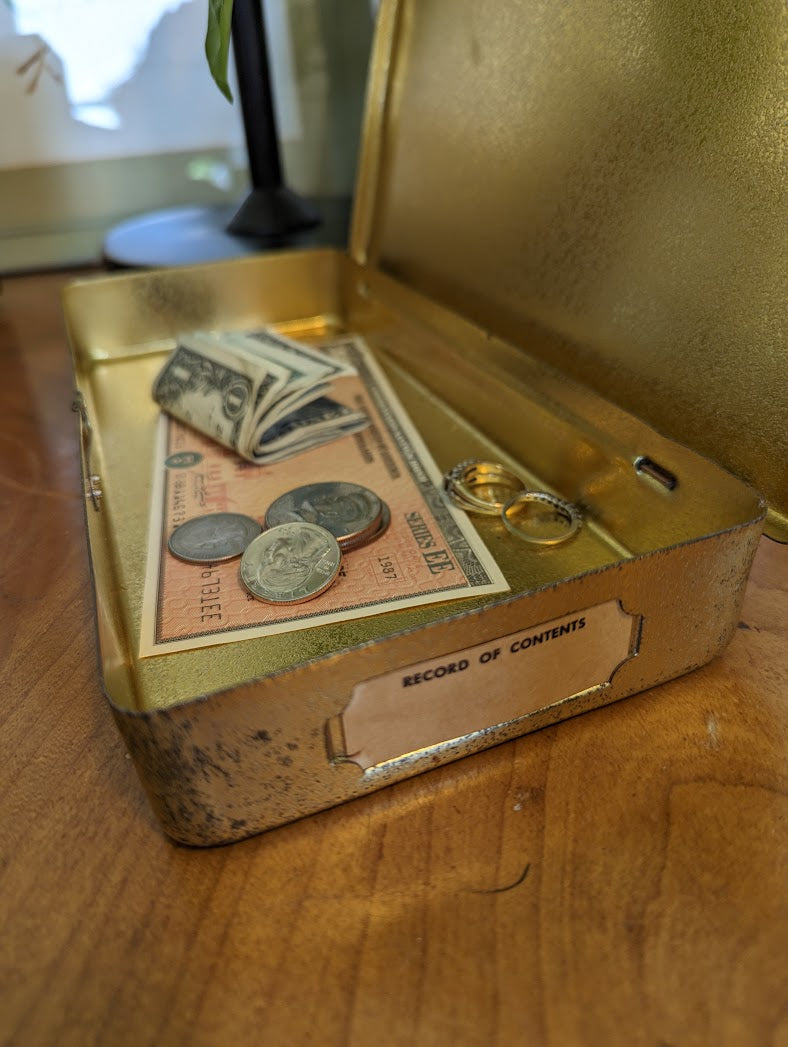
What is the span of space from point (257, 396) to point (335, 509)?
15 centimetres

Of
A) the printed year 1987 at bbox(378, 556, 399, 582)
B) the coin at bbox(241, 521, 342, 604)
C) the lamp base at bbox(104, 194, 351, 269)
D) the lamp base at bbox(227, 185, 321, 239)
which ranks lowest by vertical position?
the printed year 1987 at bbox(378, 556, 399, 582)

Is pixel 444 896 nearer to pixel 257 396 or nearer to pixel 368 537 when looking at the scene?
pixel 368 537

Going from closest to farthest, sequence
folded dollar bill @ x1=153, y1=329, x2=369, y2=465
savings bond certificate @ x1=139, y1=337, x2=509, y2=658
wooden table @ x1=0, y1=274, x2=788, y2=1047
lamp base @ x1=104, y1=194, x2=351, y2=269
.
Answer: wooden table @ x1=0, y1=274, x2=788, y2=1047, savings bond certificate @ x1=139, y1=337, x2=509, y2=658, folded dollar bill @ x1=153, y1=329, x2=369, y2=465, lamp base @ x1=104, y1=194, x2=351, y2=269

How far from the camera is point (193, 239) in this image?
986 millimetres

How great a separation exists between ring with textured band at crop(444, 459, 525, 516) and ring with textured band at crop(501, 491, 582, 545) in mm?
12

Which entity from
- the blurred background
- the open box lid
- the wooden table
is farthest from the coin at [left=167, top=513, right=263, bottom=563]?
the blurred background

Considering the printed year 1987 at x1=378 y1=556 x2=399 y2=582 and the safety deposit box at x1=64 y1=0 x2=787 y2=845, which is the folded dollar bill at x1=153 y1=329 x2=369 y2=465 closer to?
the safety deposit box at x1=64 y1=0 x2=787 y2=845

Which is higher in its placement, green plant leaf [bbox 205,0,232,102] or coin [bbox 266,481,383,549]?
green plant leaf [bbox 205,0,232,102]

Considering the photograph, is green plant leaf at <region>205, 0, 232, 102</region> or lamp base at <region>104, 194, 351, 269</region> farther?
lamp base at <region>104, 194, 351, 269</region>

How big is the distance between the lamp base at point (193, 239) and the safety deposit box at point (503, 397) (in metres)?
0.12

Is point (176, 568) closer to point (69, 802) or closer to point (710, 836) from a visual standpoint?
point (69, 802)

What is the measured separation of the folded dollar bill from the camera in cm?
63

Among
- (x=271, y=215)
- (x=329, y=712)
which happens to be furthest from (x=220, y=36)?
(x=329, y=712)

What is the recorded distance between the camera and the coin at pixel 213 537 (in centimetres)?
51
